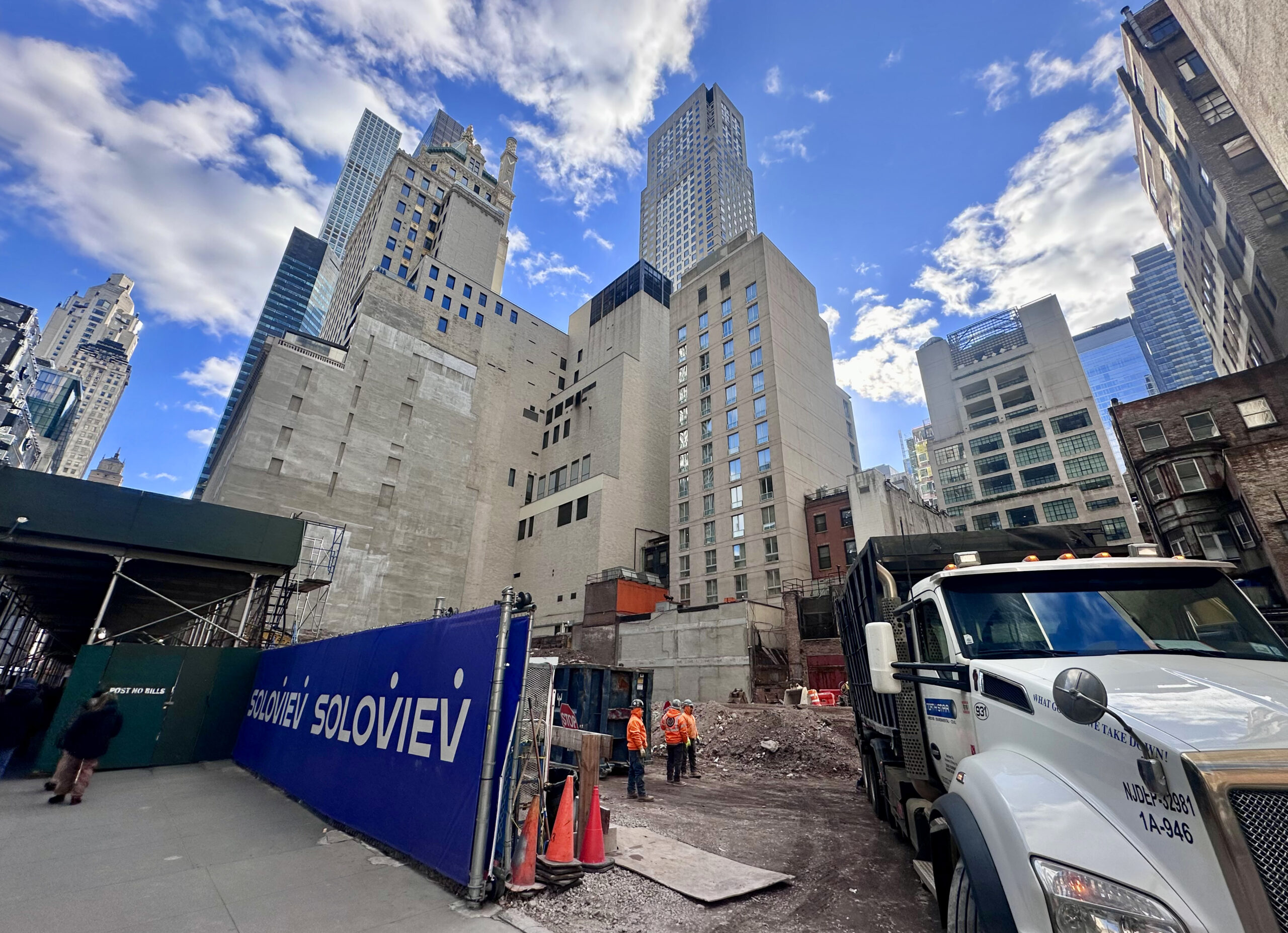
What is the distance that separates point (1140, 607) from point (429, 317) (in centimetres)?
6455

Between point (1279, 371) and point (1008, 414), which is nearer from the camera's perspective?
point (1279, 371)

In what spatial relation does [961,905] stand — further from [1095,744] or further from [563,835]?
[563,835]

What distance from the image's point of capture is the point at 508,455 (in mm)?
61875

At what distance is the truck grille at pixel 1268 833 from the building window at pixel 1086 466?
208ft

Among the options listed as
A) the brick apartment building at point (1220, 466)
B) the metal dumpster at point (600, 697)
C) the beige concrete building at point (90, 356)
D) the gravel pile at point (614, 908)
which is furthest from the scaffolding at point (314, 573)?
the beige concrete building at point (90, 356)

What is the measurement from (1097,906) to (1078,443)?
2583 inches

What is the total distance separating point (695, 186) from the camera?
13150cm

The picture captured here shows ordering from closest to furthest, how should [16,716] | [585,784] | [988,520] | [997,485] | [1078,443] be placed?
[585,784], [16,716], [1078,443], [988,520], [997,485]

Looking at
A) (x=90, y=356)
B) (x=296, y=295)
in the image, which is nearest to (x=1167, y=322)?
(x=296, y=295)

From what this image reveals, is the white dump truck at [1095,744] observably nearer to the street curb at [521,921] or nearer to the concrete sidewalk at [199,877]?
the street curb at [521,921]

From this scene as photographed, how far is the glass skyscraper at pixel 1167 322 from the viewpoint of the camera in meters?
172

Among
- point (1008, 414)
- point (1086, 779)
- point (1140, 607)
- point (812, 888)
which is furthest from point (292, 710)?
point (1008, 414)

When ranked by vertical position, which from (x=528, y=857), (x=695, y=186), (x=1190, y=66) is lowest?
(x=528, y=857)

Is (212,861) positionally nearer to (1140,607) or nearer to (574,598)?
(1140,607)
